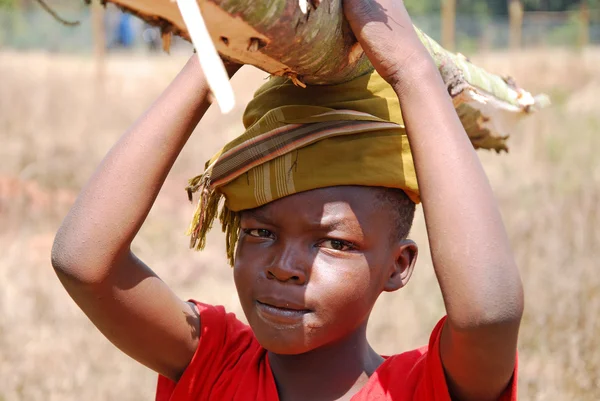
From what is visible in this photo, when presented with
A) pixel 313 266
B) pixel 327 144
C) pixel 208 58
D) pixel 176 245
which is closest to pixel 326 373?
pixel 313 266

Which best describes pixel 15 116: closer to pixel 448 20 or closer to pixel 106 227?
pixel 448 20

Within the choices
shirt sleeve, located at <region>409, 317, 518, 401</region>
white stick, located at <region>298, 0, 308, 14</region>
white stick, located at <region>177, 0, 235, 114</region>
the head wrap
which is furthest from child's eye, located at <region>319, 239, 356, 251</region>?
white stick, located at <region>177, 0, 235, 114</region>

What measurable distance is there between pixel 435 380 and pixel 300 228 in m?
0.45

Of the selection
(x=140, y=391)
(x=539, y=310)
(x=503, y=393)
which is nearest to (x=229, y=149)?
(x=503, y=393)

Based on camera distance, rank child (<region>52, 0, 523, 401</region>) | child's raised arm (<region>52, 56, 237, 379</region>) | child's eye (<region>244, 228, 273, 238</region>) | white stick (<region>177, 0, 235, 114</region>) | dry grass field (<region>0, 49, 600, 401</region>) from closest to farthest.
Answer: white stick (<region>177, 0, 235, 114</region>) → child (<region>52, 0, 523, 401</region>) → child's raised arm (<region>52, 56, 237, 379</region>) → child's eye (<region>244, 228, 273, 238</region>) → dry grass field (<region>0, 49, 600, 401</region>)

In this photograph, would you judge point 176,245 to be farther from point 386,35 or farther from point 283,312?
point 386,35

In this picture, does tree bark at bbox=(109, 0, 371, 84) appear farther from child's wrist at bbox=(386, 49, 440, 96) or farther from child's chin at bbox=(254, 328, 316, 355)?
child's chin at bbox=(254, 328, 316, 355)

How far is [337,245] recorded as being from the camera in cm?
189

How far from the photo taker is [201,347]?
2.08 meters

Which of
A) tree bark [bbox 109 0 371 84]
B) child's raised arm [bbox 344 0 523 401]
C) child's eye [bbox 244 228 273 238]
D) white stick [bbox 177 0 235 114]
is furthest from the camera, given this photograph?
child's eye [bbox 244 228 273 238]

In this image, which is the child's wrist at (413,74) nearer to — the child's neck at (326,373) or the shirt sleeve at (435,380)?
the shirt sleeve at (435,380)

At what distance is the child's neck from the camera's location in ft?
Answer: 6.62

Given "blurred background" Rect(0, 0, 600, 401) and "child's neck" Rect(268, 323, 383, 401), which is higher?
"child's neck" Rect(268, 323, 383, 401)

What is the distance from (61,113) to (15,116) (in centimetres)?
56
